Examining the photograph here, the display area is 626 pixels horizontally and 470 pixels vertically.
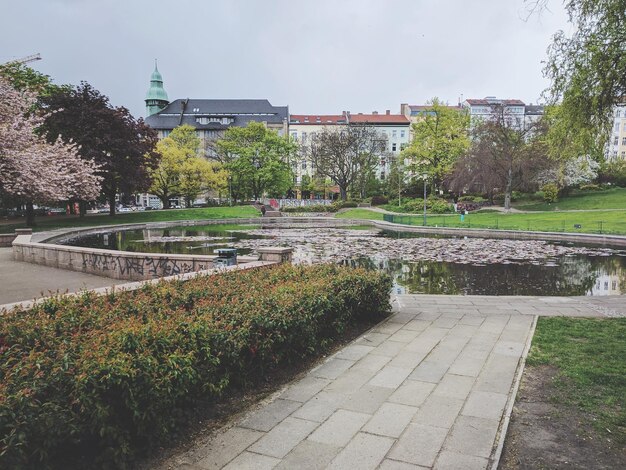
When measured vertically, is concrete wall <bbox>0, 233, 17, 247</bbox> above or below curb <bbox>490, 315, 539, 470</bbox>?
above

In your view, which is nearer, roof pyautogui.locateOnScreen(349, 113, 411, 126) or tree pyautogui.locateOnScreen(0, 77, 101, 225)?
tree pyautogui.locateOnScreen(0, 77, 101, 225)

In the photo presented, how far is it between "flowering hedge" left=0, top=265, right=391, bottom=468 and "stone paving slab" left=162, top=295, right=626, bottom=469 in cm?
46

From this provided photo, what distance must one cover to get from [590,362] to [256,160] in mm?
61381

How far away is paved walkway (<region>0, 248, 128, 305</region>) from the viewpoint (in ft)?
35.6

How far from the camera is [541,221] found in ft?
130

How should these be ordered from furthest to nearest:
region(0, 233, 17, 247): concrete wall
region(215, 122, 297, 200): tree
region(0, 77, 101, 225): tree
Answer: region(215, 122, 297, 200): tree → region(0, 233, 17, 247): concrete wall → region(0, 77, 101, 225): tree

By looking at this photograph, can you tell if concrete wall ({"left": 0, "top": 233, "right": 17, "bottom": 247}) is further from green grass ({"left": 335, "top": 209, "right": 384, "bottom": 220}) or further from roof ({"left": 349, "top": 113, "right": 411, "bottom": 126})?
roof ({"left": 349, "top": 113, "right": 411, "bottom": 126})

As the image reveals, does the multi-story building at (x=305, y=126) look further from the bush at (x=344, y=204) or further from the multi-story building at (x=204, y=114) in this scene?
the bush at (x=344, y=204)

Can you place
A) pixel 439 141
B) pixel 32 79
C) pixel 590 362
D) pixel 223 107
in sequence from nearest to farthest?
1. pixel 590 362
2. pixel 32 79
3. pixel 439 141
4. pixel 223 107

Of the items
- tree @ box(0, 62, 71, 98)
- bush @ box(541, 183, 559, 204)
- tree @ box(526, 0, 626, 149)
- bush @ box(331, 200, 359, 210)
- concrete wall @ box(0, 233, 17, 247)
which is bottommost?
concrete wall @ box(0, 233, 17, 247)

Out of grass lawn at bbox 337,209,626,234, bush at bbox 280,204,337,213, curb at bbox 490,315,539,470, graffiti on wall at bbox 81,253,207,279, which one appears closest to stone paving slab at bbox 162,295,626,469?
curb at bbox 490,315,539,470

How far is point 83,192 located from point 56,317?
31.9m

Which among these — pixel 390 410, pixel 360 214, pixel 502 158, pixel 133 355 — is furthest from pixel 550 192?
pixel 133 355

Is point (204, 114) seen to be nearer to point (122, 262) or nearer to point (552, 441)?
point (122, 262)
